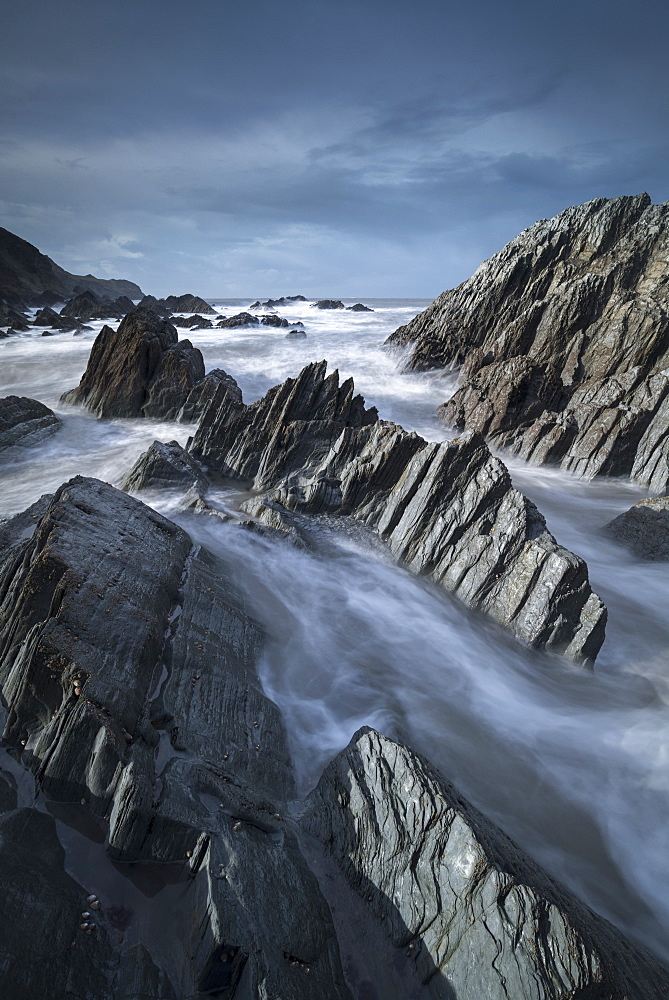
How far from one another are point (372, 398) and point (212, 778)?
2900 cm

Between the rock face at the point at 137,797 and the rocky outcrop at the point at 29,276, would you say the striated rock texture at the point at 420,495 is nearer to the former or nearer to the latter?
the rock face at the point at 137,797

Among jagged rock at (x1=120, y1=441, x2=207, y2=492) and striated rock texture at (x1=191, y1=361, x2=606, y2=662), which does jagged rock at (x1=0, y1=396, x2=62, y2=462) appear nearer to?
jagged rock at (x1=120, y1=441, x2=207, y2=492)

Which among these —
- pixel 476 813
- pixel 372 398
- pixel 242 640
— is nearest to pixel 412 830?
pixel 476 813

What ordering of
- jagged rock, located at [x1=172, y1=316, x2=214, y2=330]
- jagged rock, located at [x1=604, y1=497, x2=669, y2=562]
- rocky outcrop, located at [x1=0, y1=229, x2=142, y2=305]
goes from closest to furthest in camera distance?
jagged rock, located at [x1=604, y1=497, x2=669, y2=562], jagged rock, located at [x1=172, y1=316, x2=214, y2=330], rocky outcrop, located at [x1=0, y1=229, x2=142, y2=305]

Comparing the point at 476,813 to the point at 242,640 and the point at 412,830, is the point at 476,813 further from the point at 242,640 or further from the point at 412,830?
the point at 242,640

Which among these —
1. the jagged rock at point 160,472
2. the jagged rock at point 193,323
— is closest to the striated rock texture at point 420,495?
the jagged rock at point 160,472

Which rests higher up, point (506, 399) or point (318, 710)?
point (506, 399)

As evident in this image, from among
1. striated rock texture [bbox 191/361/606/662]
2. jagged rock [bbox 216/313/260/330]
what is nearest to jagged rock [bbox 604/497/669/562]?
striated rock texture [bbox 191/361/606/662]

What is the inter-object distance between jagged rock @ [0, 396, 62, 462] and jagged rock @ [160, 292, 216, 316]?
5388cm

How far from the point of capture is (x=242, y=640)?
884cm

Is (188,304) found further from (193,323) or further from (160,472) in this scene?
(160,472)

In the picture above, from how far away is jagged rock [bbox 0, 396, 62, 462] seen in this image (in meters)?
19.6

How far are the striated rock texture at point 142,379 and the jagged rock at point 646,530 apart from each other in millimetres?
17100

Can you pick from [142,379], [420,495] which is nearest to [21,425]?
[142,379]
